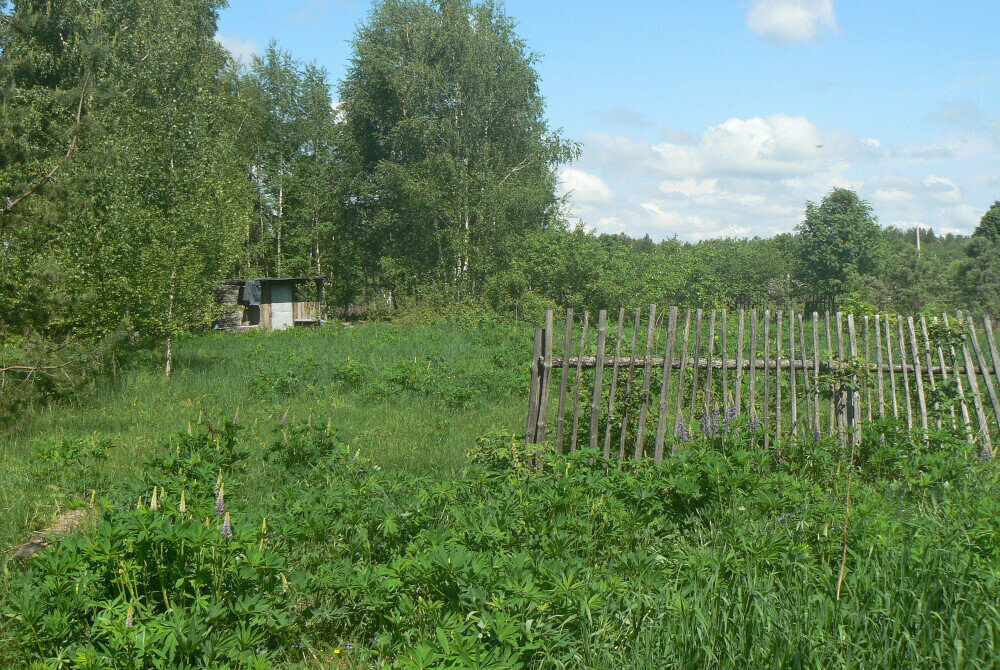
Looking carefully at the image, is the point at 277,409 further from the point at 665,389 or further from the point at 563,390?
the point at 665,389

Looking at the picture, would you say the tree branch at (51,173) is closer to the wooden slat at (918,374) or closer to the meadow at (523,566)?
the meadow at (523,566)

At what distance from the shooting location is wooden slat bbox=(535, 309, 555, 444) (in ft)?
20.5

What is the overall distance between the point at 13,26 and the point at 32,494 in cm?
1538

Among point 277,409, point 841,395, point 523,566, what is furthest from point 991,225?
point 523,566

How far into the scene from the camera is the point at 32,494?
18.2 ft

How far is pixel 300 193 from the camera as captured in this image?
35.0 m

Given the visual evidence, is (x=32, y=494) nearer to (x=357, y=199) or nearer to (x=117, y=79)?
(x=117, y=79)

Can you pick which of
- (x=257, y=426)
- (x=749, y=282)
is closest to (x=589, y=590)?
(x=257, y=426)

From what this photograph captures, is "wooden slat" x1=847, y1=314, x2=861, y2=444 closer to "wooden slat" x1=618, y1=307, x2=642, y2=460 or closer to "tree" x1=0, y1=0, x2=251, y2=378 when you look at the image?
"wooden slat" x1=618, y1=307, x2=642, y2=460

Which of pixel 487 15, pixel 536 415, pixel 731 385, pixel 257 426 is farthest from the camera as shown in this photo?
pixel 487 15

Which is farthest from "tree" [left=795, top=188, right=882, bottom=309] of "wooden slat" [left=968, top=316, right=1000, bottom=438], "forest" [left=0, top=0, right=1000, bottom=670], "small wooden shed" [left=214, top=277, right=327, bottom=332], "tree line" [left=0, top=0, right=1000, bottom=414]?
"wooden slat" [left=968, top=316, right=1000, bottom=438]

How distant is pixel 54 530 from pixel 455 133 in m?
25.2

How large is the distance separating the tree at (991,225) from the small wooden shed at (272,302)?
36.7m

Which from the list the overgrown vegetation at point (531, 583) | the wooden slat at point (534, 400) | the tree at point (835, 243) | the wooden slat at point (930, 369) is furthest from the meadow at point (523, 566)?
the tree at point (835, 243)
